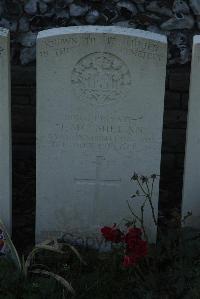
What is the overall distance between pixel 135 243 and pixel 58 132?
970 millimetres

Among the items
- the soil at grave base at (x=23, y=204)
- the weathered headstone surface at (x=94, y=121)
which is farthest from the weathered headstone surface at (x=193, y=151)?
the soil at grave base at (x=23, y=204)

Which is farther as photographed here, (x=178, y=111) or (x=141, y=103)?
(x=178, y=111)

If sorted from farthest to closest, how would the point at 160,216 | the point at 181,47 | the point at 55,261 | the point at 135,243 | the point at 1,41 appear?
the point at 181,47 < the point at 160,216 < the point at 55,261 < the point at 1,41 < the point at 135,243

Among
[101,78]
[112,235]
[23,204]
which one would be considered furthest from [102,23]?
[112,235]

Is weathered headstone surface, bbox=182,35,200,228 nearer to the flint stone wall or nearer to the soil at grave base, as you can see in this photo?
the flint stone wall

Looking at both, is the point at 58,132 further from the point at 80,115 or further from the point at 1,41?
the point at 1,41

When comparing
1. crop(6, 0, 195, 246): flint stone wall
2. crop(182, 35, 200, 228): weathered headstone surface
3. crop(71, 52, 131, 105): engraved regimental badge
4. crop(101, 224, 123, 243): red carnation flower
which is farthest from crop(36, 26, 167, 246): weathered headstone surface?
crop(6, 0, 195, 246): flint stone wall

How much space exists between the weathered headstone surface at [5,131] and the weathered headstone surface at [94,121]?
7.7 inches

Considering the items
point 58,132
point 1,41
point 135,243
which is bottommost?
point 135,243

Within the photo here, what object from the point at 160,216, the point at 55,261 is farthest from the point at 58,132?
the point at 160,216

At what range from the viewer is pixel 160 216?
15.7ft

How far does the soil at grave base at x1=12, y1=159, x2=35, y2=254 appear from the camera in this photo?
4.43 metres

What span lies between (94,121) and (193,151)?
2.27 ft

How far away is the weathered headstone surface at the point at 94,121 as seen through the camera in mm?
3840
